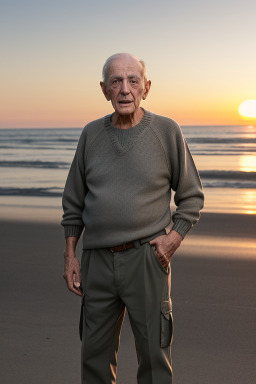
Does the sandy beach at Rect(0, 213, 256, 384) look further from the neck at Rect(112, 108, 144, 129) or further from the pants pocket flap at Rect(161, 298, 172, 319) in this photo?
the neck at Rect(112, 108, 144, 129)

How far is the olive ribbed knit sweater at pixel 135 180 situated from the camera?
2443 mm

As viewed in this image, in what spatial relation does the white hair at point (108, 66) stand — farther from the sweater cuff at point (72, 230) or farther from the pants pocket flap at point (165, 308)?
the pants pocket flap at point (165, 308)

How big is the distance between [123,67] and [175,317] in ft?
8.50

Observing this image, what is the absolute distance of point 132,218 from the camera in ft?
7.98

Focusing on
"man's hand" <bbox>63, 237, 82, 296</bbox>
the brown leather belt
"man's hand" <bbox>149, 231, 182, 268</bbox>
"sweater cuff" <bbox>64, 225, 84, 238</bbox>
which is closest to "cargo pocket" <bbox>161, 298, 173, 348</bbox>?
"man's hand" <bbox>149, 231, 182, 268</bbox>

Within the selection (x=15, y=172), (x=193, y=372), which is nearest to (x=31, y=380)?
(x=193, y=372)

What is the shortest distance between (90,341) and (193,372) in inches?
51.0

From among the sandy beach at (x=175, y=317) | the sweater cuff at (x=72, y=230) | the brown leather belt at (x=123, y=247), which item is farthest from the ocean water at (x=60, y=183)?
the brown leather belt at (x=123, y=247)

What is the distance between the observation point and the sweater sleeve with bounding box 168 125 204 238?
8.17 feet

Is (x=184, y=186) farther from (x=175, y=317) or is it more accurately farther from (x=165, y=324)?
(x=175, y=317)

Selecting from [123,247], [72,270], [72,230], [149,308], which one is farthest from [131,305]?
[72,230]

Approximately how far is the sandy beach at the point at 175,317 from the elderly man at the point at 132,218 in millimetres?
1126

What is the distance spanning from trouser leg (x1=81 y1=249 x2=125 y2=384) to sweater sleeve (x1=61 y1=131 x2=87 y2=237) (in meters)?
0.17

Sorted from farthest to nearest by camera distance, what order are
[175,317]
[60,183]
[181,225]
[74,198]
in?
[60,183], [175,317], [74,198], [181,225]
